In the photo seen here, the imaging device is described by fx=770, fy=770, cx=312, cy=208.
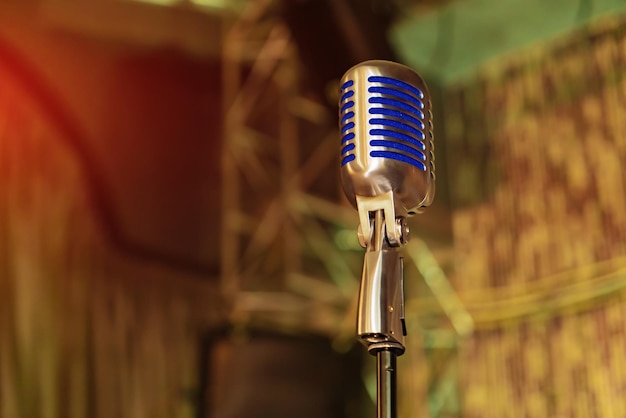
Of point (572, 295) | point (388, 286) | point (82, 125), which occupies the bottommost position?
point (388, 286)

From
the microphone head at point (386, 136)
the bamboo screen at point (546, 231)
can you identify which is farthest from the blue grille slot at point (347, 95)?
the bamboo screen at point (546, 231)

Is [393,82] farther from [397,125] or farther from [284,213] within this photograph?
[284,213]

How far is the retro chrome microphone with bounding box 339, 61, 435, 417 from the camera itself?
1.06 meters

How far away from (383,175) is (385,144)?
0.04 meters

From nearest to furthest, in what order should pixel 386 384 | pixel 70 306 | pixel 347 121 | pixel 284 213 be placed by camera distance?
pixel 386 384 → pixel 347 121 → pixel 70 306 → pixel 284 213

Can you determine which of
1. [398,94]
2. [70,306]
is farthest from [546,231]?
[398,94]

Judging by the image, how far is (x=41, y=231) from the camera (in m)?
2.74

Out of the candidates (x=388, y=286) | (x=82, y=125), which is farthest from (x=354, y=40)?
(x=388, y=286)

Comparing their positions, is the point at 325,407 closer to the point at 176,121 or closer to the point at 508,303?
the point at 508,303

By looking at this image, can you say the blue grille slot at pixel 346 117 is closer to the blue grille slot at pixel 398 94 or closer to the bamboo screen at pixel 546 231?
the blue grille slot at pixel 398 94

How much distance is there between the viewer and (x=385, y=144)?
3.58ft

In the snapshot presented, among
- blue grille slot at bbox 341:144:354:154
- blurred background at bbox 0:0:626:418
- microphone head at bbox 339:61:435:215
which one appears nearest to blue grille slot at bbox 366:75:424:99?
Result: microphone head at bbox 339:61:435:215

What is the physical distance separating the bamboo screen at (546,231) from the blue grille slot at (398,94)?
1.72m

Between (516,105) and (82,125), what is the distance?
1701 millimetres
